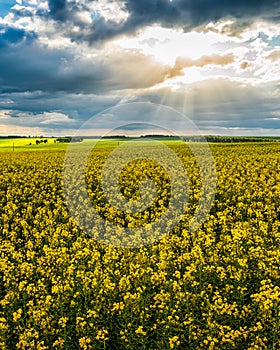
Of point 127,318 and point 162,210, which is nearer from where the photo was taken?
point 127,318

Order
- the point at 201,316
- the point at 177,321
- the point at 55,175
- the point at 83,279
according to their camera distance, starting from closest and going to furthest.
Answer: the point at 177,321 → the point at 201,316 → the point at 83,279 → the point at 55,175

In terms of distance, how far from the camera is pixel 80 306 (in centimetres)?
786

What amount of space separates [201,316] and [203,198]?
11052 millimetres

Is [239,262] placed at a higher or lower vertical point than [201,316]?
higher

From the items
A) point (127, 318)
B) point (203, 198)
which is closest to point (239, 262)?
point (127, 318)

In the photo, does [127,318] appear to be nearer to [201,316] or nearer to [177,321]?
[177,321]

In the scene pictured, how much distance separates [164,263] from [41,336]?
326 centimetres

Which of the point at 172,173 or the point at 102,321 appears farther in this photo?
the point at 172,173

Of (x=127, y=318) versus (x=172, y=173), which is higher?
(x=172, y=173)

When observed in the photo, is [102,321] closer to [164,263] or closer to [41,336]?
[41,336]

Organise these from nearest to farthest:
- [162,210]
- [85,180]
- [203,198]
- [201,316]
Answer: [201,316]
[162,210]
[203,198]
[85,180]

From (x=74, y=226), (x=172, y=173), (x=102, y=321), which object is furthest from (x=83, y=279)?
(x=172, y=173)

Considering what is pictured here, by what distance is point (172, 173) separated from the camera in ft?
82.4

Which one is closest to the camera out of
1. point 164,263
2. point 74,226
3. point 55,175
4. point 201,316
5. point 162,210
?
point 201,316
